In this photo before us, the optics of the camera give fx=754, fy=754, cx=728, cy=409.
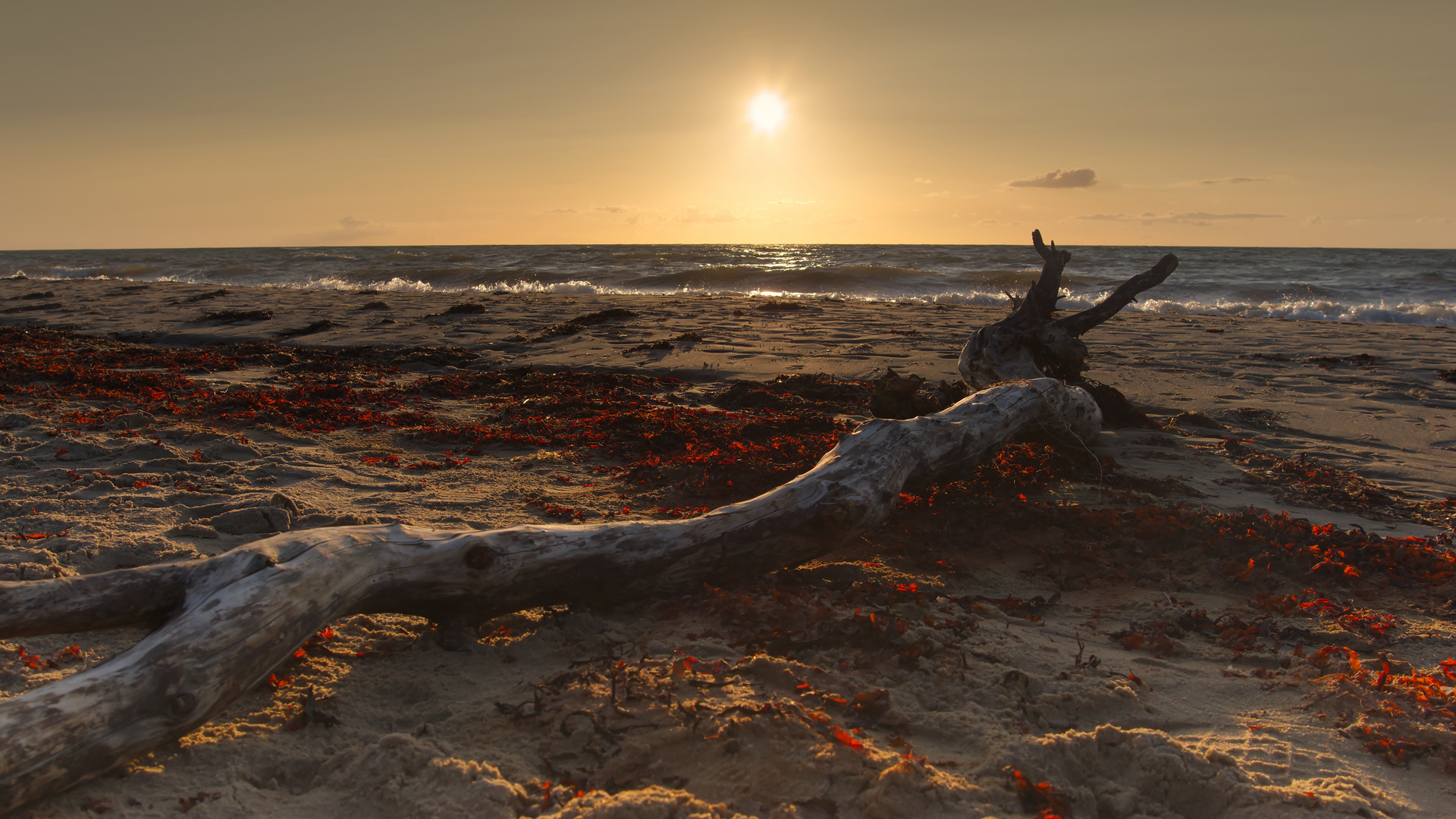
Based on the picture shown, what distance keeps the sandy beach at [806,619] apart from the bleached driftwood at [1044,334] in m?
0.78

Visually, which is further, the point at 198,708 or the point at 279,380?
the point at 279,380

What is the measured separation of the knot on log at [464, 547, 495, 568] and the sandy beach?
326 millimetres

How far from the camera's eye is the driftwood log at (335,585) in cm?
181

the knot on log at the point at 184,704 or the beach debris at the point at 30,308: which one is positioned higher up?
the beach debris at the point at 30,308

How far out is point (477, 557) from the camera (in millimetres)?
2637

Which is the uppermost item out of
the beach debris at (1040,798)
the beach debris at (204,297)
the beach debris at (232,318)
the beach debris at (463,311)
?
the beach debris at (204,297)

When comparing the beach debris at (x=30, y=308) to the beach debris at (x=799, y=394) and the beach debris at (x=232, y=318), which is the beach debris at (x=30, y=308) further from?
the beach debris at (x=799, y=394)

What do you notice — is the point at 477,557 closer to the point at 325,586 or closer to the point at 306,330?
the point at 325,586

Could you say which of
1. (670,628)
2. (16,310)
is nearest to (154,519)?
A: (670,628)

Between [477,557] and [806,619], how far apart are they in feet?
3.96

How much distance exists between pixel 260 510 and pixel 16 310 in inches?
675

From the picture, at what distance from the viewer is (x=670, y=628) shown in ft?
9.21

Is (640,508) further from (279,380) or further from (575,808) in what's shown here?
(279,380)

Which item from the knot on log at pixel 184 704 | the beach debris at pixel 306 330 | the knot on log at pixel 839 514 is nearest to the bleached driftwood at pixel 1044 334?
the knot on log at pixel 839 514
